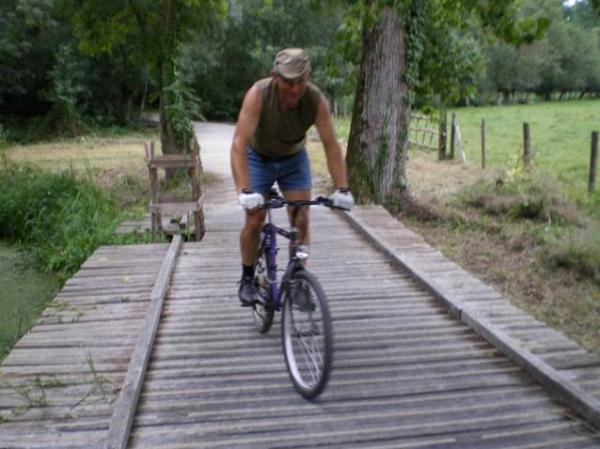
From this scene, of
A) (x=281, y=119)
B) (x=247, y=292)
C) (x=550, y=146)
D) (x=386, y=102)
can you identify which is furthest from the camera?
(x=550, y=146)

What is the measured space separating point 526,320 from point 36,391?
357cm

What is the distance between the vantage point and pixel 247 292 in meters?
4.91

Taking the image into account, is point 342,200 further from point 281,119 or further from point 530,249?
point 530,249

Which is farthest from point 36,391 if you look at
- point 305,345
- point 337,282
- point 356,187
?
point 356,187

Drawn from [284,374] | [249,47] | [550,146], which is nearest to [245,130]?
[284,374]

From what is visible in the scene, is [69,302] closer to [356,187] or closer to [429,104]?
[356,187]

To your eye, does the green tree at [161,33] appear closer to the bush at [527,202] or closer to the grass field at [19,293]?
the grass field at [19,293]

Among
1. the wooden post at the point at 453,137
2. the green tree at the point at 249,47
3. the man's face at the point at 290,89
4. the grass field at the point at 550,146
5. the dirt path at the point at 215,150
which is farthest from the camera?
the green tree at the point at 249,47

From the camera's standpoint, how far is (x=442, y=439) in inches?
137

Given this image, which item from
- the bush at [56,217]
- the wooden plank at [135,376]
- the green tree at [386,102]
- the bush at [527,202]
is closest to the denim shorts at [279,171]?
the wooden plank at [135,376]

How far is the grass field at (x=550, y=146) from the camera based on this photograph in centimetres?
1259

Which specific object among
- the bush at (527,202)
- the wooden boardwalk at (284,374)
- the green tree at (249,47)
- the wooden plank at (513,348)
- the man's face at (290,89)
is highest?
the green tree at (249,47)

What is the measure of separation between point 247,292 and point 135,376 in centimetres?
116

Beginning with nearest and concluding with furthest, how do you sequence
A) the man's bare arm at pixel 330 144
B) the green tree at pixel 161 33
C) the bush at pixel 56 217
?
the man's bare arm at pixel 330 144, the bush at pixel 56 217, the green tree at pixel 161 33
